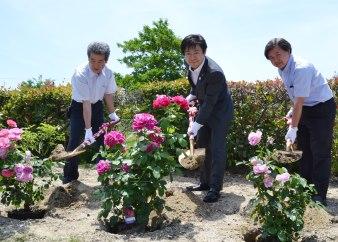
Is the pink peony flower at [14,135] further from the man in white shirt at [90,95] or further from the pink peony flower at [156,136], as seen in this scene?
the pink peony flower at [156,136]

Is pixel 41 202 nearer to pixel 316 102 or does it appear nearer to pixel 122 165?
pixel 122 165

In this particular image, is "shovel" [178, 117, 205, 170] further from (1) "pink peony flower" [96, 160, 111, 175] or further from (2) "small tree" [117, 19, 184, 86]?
(2) "small tree" [117, 19, 184, 86]

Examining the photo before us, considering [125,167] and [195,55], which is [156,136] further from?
[195,55]

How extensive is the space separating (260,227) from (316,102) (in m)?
1.33

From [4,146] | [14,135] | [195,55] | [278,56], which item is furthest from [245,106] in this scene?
[4,146]

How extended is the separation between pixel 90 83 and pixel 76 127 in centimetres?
54

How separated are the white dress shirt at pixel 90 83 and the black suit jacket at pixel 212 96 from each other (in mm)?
1013

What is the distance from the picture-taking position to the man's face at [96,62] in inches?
198

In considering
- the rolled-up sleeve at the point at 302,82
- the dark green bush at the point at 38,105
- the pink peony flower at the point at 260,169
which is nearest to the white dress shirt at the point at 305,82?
the rolled-up sleeve at the point at 302,82

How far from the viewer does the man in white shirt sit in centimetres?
507

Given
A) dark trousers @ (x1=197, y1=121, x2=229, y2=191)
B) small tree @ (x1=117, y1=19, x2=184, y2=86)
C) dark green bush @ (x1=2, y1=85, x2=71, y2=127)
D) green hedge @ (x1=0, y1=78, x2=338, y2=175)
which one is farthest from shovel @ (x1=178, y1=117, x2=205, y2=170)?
small tree @ (x1=117, y1=19, x2=184, y2=86)

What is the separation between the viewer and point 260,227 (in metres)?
4.21

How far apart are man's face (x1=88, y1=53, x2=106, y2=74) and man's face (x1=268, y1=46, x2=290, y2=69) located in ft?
5.40

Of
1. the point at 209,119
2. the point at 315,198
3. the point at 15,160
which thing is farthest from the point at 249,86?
the point at 15,160
